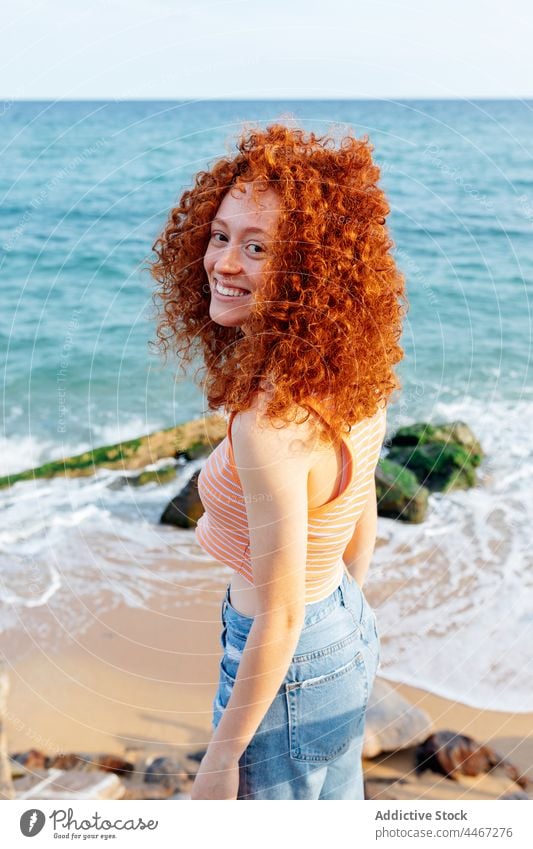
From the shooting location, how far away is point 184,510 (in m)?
4.46

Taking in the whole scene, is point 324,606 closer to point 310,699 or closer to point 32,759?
point 310,699

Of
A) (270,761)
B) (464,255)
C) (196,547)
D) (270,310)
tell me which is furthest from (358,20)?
(464,255)

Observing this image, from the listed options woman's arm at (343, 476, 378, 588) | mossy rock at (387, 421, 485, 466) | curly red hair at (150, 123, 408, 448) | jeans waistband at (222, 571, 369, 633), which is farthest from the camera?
mossy rock at (387, 421, 485, 466)

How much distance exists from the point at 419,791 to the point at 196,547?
1.98 meters

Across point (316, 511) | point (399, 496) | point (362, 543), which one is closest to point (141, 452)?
point (399, 496)

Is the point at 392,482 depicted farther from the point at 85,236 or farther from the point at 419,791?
the point at 85,236

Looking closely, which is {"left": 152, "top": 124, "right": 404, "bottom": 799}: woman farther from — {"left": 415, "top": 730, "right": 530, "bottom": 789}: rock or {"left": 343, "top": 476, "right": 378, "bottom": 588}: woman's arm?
{"left": 415, "top": 730, "right": 530, "bottom": 789}: rock

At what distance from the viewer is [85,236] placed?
10062mm

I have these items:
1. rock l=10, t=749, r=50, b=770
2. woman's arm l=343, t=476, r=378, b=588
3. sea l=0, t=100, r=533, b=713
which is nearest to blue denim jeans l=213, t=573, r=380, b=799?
woman's arm l=343, t=476, r=378, b=588

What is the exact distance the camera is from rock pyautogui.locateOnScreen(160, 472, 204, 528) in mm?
4422

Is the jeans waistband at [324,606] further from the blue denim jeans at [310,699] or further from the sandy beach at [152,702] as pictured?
the sandy beach at [152,702]

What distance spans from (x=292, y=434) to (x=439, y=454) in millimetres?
4120

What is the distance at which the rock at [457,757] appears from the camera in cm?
261

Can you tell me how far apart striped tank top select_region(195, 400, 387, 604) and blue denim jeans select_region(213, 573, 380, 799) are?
65 millimetres
